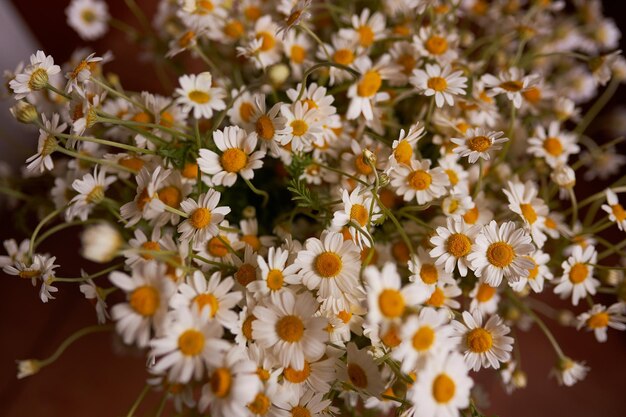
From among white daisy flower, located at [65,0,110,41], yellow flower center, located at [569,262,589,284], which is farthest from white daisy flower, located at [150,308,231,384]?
white daisy flower, located at [65,0,110,41]

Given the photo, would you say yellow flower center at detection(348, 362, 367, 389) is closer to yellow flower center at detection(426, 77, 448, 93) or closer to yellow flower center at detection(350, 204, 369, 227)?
yellow flower center at detection(350, 204, 369, 227)

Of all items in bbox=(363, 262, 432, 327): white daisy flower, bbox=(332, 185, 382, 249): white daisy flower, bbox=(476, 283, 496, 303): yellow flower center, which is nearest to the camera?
bbox=(363, 262, 432, 327): white daisy flower

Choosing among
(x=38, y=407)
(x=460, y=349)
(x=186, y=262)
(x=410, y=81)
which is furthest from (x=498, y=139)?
(x=38, y=407)

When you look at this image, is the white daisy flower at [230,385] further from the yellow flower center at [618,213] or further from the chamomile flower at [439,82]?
the yellow flower center at [618,213]

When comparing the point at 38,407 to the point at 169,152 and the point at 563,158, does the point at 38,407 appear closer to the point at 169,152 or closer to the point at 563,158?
the point at 169,152

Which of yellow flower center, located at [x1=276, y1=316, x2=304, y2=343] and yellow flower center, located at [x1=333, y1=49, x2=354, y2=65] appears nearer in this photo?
yellow flower center, located at [x1=276, y1=316, x2=304, y2=343]

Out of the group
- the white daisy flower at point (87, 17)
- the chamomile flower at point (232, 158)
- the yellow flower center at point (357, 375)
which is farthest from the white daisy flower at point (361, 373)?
the white daisy flower at point (87, 17)

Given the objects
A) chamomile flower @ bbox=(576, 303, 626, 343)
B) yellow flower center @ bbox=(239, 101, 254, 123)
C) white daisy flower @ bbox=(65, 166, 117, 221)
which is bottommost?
chamomile flower @ bbox=(576, 303, 626, 343)

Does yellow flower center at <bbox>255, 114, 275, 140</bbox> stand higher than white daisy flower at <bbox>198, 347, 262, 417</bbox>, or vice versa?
yellow flower center at <bbox>255, 114, 275, 140</bbox>

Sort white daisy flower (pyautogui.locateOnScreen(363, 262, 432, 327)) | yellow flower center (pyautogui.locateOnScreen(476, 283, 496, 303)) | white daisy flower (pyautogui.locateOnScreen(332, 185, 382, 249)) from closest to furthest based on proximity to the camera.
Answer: white daisy flower (pyautogui.locateOnScreen(363, 262, 432, 327))
white daisy flower (pyautogui.locateOnScreen(332, 185, 382, 249))
yellow flower center (pyautogui.locateOnScreen(476, 283, 496, 303))
